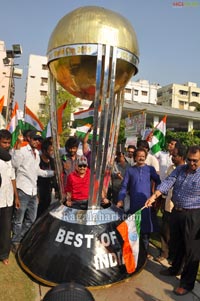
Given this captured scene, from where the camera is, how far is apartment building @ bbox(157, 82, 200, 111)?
201 feet

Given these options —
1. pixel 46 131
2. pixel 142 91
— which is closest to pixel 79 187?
pixel 46 131

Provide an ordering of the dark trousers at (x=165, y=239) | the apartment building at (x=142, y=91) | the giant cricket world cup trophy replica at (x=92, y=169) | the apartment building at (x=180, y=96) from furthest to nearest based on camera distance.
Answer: the apartment building at (x=180, y=96) < the apartment building at (x=142, y=91) < the dark trousers at (x=165, y=239) < the giant cricket world cup trophy replica at (x=92, y=169)

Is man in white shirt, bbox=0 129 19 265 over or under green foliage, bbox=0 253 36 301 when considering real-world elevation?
over

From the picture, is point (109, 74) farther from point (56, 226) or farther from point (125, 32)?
point (56, 226)

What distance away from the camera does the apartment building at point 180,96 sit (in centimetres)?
6134

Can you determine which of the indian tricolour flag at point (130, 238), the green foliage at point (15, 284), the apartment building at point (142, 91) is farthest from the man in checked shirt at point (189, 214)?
the apartment building at point (142, 91)

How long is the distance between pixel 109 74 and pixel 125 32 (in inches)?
21.2

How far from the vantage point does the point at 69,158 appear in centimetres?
529

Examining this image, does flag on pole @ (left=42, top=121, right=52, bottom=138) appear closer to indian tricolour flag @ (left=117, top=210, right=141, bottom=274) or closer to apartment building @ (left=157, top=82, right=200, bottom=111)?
indian tricolour flag @ (left=117, top=210, right=141, bottom=274)

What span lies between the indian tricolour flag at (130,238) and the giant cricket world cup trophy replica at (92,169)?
0.03 m

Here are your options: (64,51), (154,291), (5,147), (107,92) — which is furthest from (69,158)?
(154,291)

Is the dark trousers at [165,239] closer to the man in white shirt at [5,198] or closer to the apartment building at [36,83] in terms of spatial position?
the man in white shirt at [5,198]

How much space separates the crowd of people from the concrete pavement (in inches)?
4.7

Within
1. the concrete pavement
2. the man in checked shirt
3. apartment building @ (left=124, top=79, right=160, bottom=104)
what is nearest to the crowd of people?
the man in checked shirt
